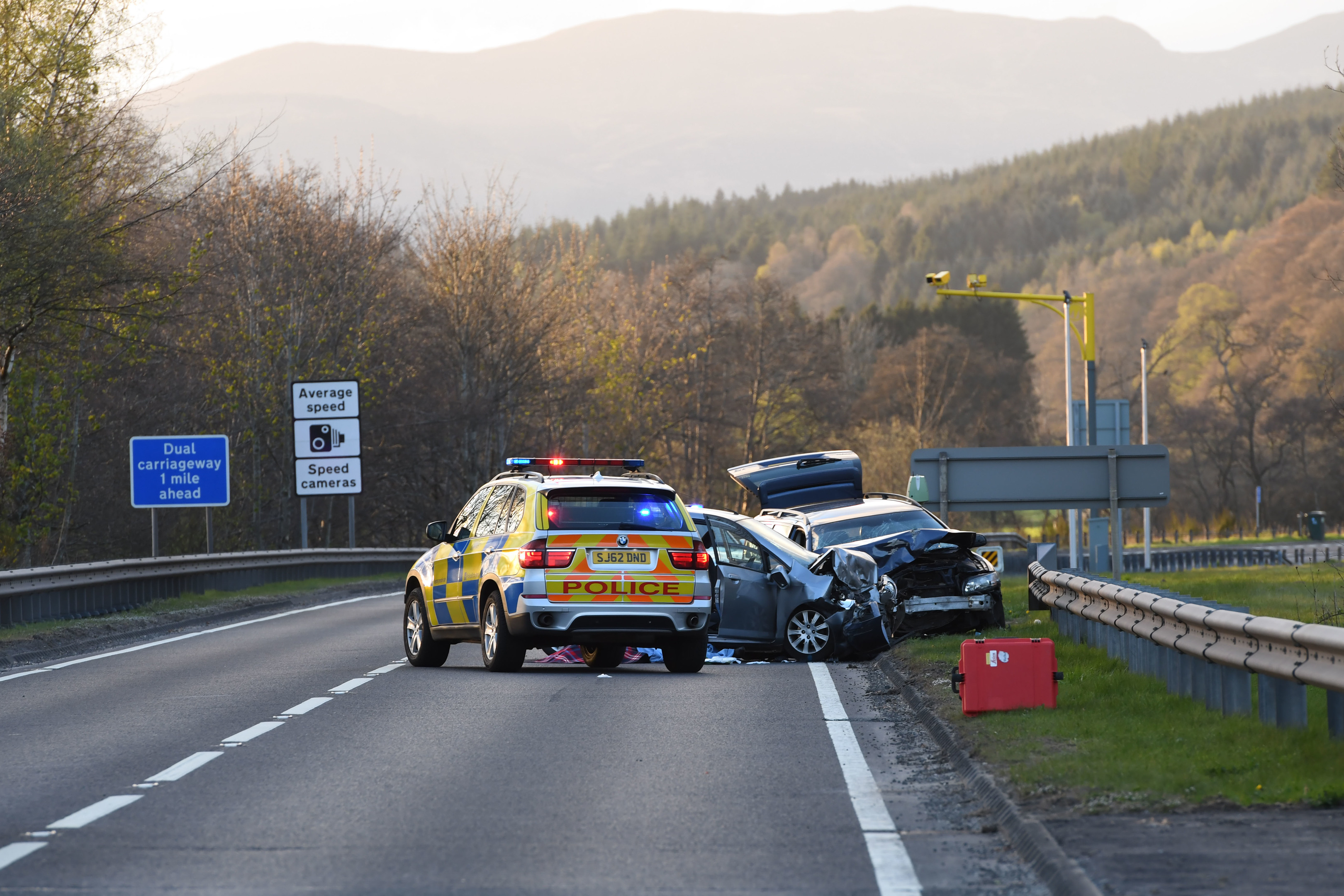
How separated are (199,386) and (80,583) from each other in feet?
84.4

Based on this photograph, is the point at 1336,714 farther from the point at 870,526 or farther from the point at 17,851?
the point at 870,526

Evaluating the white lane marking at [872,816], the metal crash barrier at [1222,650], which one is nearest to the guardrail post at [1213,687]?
the metal crash barrier at [1222,650]

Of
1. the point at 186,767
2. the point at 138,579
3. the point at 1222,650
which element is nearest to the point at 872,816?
the point at 1222,650

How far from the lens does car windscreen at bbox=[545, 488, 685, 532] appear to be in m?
15.7

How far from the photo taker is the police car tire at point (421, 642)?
56.2 feet

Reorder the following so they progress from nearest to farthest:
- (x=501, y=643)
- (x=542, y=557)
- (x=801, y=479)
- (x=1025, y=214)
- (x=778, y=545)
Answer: (x=542, y=557) < (x=501, y=643) < (x=778, y=545) < (x=801, y=479) < (x=1025, y=214)

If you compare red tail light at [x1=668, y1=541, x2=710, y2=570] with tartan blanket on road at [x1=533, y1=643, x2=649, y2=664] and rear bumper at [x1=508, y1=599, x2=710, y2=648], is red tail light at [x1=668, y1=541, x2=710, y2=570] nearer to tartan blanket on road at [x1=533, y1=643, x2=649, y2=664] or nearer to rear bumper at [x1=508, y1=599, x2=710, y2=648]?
rear bumper at [x1=508, y1=599, x2=710, y2=648]

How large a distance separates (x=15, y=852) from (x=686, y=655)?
948 centimetres

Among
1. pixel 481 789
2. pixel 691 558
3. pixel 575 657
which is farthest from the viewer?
pixel 575 657

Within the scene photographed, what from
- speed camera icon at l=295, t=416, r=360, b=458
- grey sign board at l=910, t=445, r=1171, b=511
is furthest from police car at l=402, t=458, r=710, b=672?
speed camera icon at l=295, t=416, r=360, b=458

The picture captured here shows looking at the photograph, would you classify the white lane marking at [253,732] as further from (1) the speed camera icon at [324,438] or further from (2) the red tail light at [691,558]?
(1) the speed camera icon at [324,438]

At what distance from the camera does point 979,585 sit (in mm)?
18531

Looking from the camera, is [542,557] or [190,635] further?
[190,635]

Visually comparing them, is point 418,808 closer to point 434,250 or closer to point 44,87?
point 44,87
